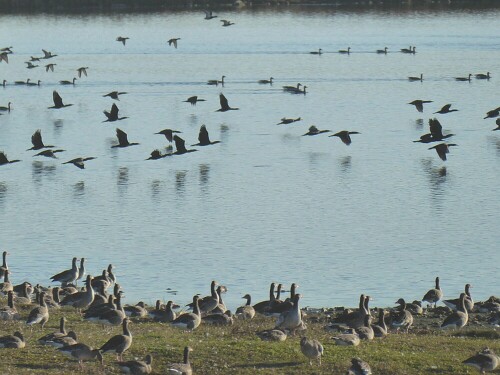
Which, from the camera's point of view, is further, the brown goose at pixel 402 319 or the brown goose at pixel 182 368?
the brown goose at pixel 402 319

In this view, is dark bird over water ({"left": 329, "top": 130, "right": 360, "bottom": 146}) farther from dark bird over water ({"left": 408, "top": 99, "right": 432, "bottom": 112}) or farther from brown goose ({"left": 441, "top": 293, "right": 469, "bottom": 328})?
brown goose ({"left": 441, "top": 293, "right": 469, "bottom": 328})

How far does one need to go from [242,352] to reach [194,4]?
4069 inches

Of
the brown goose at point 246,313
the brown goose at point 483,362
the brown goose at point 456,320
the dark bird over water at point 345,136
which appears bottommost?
the dark bird over water at point 345,136

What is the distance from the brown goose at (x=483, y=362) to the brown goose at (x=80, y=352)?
17.8 ft

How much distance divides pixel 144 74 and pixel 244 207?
44680 mm

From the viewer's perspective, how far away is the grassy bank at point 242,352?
17406 mm

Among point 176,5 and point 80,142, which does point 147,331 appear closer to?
point 80,142

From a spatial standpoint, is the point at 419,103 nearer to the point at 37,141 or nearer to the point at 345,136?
the point at 345,136

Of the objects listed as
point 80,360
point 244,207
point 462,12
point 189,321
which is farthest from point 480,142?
point 462,12

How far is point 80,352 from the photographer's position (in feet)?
56.1

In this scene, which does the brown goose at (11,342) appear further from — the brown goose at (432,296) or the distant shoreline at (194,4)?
the distant shoreline at (194,4)

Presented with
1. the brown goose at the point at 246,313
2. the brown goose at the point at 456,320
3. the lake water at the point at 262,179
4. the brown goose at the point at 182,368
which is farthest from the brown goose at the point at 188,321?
the lake water at the point at 262,179

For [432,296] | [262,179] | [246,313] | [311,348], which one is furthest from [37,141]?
[311,348]

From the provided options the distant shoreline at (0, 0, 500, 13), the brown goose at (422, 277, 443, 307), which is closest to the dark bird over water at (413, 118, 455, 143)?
the brown goose at (422, 277, 443, 307)
